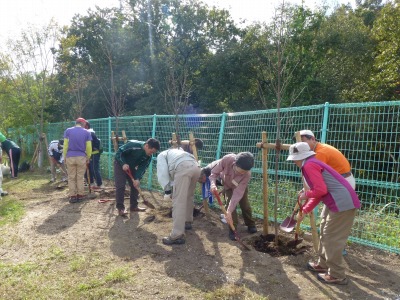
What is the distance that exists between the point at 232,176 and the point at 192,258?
1.18 metres

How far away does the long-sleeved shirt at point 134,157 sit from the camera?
5.48m

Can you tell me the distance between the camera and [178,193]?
4.27 meters

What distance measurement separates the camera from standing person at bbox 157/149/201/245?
427cm

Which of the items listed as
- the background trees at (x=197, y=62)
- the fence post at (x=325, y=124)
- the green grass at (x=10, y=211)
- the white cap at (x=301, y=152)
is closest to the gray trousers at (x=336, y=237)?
the white cap at (x=301, y=152)

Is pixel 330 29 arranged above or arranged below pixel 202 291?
above

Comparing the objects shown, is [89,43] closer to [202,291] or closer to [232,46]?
[232,46]

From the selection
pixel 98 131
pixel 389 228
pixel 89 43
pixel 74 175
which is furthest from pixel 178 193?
pixel 89 43

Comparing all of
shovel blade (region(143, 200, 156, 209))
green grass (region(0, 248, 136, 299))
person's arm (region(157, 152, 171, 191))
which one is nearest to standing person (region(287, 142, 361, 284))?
person's arm (region(157, 152, 171, 191))

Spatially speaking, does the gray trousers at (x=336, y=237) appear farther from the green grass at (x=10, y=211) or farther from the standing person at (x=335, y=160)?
the green grass at (x=10, y=211)

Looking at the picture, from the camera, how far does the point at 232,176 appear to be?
4500 mm

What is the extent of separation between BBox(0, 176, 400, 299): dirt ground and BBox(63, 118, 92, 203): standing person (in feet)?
2.44

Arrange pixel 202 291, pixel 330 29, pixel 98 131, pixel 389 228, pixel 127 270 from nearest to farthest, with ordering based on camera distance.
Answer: pixel 202 291 → pixel 127 270 → pixel 389 228 → pixel 98 131 → pixel 330 29

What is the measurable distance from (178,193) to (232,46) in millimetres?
12633

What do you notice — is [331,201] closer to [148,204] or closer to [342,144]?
[342,144]
